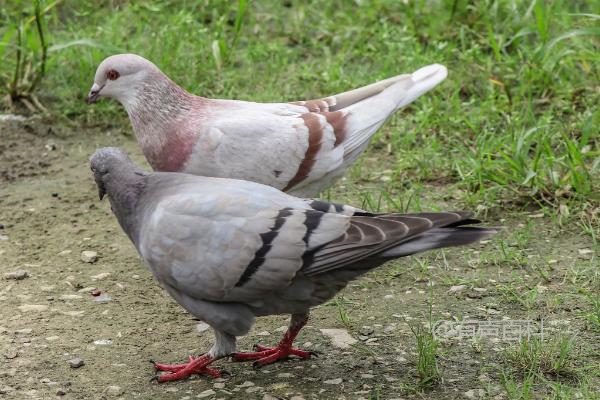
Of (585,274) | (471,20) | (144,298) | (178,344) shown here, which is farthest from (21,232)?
(471,20)

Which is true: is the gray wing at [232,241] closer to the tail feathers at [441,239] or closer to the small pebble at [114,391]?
the tail feathers at [441,239]

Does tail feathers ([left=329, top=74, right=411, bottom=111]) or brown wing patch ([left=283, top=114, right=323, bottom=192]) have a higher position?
tail feathers ([left=329, top=74, right=411, bottom=111])

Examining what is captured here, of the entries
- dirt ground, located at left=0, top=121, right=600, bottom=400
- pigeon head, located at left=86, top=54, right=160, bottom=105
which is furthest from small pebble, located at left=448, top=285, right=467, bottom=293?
pigeon head, located at left=86, top=54, right=160, bottom=105

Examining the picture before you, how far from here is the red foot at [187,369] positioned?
4246mm

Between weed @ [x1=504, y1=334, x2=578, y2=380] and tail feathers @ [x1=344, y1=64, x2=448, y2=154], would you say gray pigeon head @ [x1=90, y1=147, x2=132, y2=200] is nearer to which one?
tail feathers @ [x1=344, y1=64, x2=448, y2=154]

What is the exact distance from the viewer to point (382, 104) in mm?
5223

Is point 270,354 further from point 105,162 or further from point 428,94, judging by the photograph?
point 428,94

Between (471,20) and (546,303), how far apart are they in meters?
3.22

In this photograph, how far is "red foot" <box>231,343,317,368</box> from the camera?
438cm

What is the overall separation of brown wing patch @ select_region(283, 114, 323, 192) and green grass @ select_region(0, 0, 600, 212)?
81cm

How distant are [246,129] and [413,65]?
2440 mm

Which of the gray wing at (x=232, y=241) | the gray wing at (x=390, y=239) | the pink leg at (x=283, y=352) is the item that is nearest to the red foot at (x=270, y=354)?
the pink leg at (x=283, y=352)

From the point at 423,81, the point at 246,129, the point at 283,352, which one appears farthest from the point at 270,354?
the point at 423,81

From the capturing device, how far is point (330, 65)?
7.21 m
